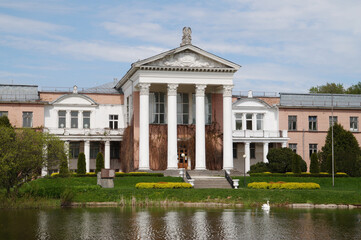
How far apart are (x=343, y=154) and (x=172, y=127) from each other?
54.9 ft

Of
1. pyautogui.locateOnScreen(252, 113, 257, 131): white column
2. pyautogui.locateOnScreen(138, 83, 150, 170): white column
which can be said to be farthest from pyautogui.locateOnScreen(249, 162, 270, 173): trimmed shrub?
pyautogui.locateOnScreen(138, 83, 150, 170): white column

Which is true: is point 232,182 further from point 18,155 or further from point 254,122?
point 254,122

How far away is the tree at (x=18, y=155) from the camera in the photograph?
37.0 meters

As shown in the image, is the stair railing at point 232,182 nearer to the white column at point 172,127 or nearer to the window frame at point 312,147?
the white column at point 172,127

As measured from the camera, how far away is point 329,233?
25438mm

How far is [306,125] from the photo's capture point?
222 feet

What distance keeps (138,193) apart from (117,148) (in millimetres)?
25284

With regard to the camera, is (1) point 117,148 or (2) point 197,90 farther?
(1) point 117,148

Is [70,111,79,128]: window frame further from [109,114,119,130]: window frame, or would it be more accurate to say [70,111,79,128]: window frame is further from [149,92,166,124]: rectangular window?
[149,92,166,124]: rectangular window

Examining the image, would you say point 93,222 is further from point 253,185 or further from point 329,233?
point 253,185

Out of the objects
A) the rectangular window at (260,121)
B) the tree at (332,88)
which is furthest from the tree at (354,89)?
the rectangular window at (260,121)

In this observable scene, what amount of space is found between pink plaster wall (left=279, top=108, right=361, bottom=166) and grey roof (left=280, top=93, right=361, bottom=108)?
0.74 meters

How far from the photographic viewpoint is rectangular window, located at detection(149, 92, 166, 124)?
59031 mm

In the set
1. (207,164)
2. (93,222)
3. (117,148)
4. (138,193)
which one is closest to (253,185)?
(138,193)
